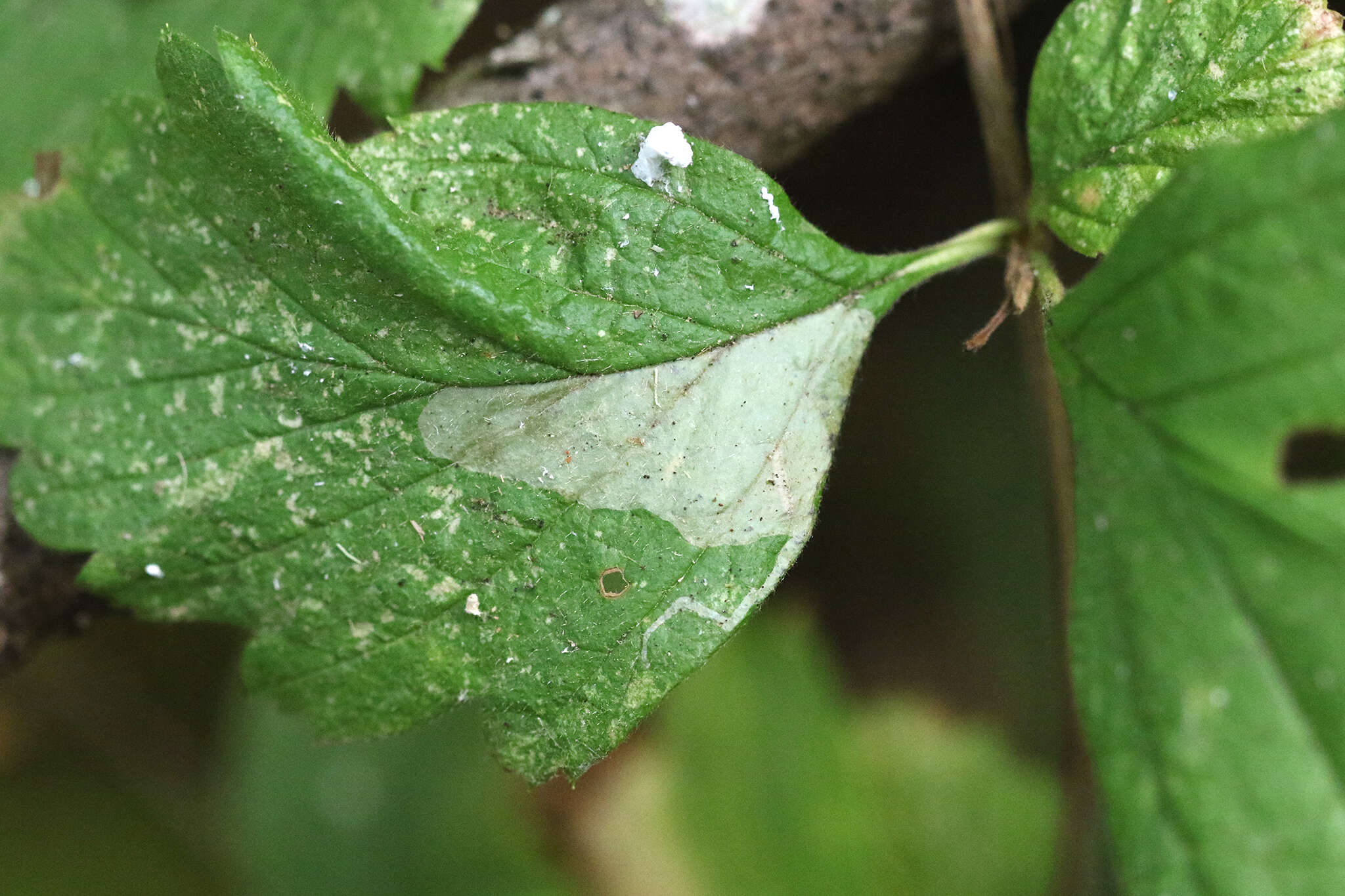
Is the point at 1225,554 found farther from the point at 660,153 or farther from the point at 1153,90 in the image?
the point at 660,153

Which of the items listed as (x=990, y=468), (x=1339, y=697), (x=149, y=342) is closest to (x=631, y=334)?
(x=149, y=342)

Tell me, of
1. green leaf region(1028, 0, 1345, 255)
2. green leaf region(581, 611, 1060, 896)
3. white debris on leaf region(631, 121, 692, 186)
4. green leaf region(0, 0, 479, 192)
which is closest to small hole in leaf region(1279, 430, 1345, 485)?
green leaf region(1028, 0, 1345, 255)

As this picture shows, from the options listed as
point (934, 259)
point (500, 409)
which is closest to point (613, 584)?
point (500, 409)

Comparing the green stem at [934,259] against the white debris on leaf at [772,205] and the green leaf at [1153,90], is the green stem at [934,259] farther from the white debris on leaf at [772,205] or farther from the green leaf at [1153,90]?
the white debris on leaf at [772,205]

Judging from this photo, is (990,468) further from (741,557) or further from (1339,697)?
(1339,697)

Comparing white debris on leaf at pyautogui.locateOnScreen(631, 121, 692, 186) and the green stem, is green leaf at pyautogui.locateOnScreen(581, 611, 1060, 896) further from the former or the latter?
white debris on leaf at pyautogui.locateOnScreen(631, 121, 692, 186)
